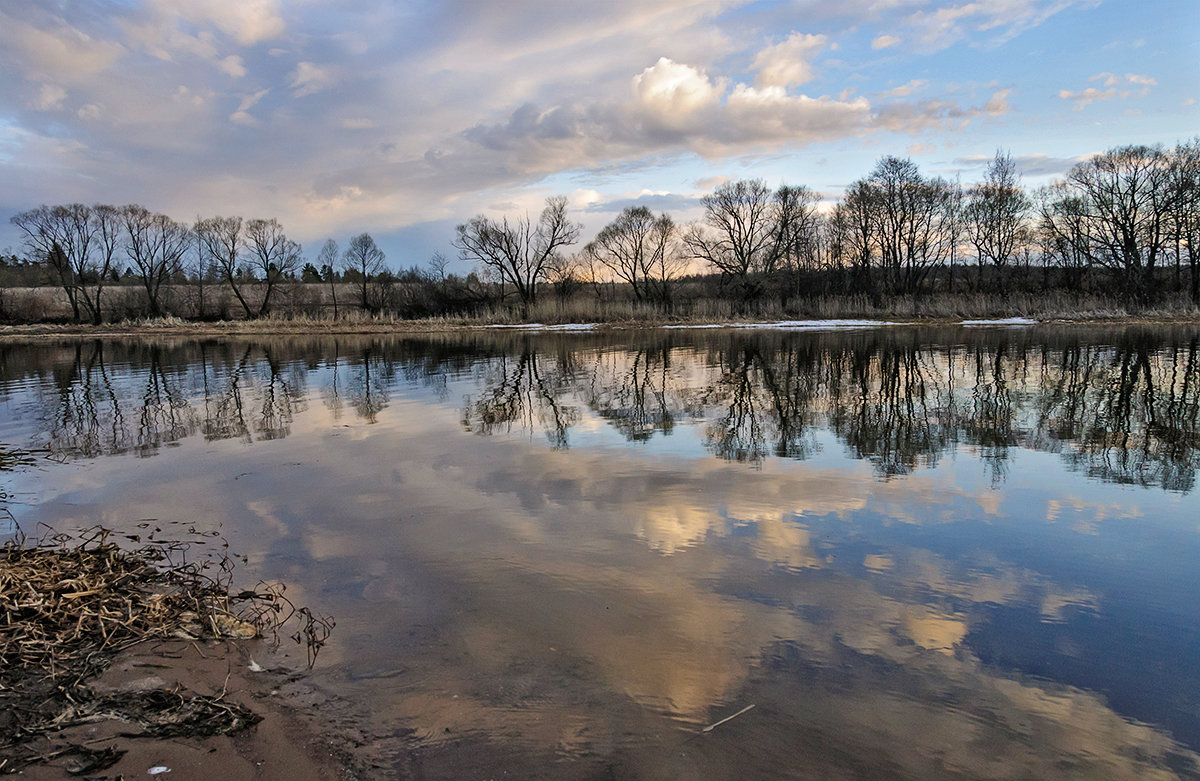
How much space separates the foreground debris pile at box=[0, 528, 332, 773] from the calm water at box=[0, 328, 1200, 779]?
0.42 m

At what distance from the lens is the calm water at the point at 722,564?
9.57 ft

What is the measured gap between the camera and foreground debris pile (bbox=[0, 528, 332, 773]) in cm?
290

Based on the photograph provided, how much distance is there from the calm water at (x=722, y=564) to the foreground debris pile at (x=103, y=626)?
42 cm

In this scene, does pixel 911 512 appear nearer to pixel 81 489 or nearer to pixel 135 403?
pixel 81 489

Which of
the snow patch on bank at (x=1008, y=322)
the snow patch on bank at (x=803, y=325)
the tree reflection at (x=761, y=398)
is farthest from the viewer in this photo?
the snow patch on bank at (x=803, y=325)

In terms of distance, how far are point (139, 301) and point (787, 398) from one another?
226 ft

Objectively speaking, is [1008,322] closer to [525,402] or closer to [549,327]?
[549,327]

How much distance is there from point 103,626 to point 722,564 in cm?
395

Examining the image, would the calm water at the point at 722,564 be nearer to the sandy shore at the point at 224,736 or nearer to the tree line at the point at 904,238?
the sandy shore at the point at 224,736

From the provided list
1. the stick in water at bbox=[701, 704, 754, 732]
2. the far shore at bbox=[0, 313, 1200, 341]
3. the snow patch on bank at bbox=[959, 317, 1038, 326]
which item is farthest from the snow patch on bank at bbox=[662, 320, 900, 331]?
the stick in water at bbox=[701, 704, 754, 732]

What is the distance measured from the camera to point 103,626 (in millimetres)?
3682

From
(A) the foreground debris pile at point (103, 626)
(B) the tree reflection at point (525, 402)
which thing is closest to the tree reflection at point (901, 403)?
(B) the tree reflection at point (525, 402)

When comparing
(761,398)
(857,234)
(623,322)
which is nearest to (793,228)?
(857,234)

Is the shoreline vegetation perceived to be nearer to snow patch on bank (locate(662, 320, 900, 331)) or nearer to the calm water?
snow patch on bank (locate(662, 320, 900, 331))
